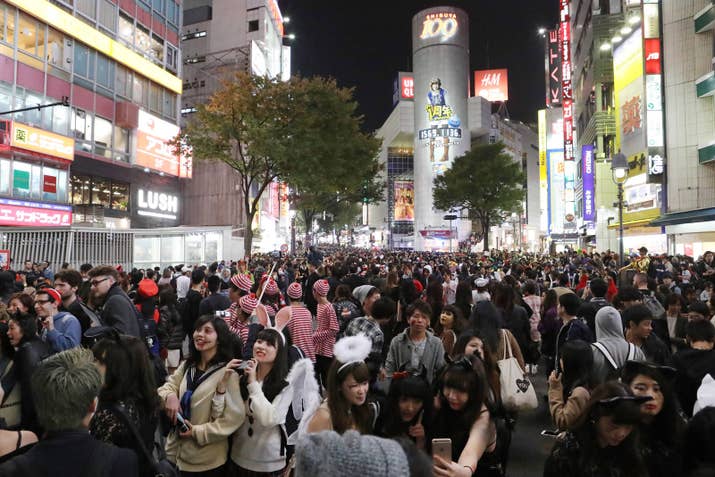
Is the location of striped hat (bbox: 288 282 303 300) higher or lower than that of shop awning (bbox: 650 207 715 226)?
lower

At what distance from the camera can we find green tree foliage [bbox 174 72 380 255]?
2158 centimetres

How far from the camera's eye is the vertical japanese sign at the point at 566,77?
45213 mm

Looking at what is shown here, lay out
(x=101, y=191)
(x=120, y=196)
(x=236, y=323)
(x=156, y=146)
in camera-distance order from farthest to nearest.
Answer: (x=156, y=146) → (x=120, y=196) → (x=101, y=191) → (x=236, y=323)

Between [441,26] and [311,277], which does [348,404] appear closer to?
[311,277]

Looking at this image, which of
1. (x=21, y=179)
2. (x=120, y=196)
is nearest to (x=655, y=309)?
(x=21, y=179)

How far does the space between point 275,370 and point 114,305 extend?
2.70 m

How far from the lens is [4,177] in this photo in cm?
2145

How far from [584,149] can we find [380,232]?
212ft

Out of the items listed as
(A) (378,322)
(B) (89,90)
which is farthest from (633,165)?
(B) (89,90)

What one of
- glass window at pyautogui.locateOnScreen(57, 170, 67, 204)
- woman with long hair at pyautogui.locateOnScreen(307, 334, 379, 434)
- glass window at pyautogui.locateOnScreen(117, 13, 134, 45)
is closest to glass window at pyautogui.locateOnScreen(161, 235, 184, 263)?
glass window at pyautogui.locateOnScreen(57, 170, 67, 204)

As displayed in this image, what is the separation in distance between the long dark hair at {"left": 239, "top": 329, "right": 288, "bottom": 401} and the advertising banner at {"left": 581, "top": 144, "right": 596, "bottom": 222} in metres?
37.3

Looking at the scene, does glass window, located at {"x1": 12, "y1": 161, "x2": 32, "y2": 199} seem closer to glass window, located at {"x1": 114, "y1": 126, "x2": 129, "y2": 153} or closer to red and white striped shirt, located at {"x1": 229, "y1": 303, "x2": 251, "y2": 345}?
glass window, located at {"x1": 114, "y1": 126, "x2": 129, "y2": 153}

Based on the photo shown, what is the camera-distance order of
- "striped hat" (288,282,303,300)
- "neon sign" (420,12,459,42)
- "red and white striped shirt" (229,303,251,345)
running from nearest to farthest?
"red and white striped shirt" (229,303,251,345)
"striped hat" (288,282,303,300)
"neon sign" (420,12,459,42)

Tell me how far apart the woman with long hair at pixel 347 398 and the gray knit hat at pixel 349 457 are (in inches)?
64.6
